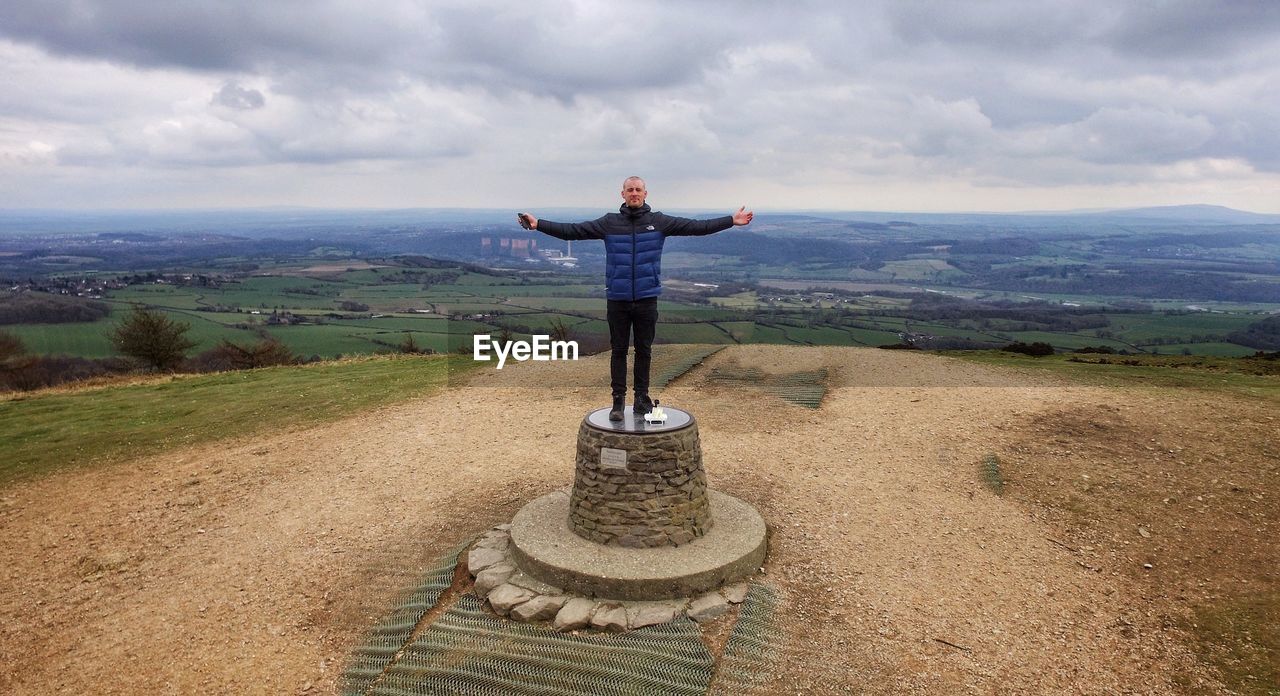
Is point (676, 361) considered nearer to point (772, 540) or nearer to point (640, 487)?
point (772, 540)

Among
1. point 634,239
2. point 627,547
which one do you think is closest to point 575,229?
point 634,239

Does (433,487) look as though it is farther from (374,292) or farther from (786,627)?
(374,292)

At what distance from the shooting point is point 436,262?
97750 mm

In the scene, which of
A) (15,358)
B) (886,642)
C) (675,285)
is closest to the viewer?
(886,642)

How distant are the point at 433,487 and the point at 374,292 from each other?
70079 mm

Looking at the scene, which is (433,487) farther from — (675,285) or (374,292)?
(374,292)

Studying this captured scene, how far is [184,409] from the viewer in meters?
16.8

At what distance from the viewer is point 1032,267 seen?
113m

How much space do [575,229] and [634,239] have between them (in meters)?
0.78

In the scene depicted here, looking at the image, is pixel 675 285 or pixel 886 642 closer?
pixel 886 642

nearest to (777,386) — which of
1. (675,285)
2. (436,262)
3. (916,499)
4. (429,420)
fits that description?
(916,499)

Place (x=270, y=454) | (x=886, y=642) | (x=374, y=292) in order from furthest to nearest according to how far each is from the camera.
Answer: (x=374, y=292) → (x=270, y=454) → (x=886, y=642)

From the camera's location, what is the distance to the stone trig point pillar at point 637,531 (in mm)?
7953

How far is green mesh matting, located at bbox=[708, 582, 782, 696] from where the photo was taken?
6.58 metres
